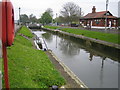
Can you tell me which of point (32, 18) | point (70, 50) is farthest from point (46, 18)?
point (70, 50)

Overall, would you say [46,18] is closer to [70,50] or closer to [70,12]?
[70,12]

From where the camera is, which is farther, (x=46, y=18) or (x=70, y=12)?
(x=46, y=18)

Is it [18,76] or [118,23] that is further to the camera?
[118,23]

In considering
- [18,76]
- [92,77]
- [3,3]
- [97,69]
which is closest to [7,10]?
[3,3]

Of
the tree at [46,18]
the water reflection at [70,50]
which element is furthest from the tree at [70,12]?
the water reflection at [70,50]

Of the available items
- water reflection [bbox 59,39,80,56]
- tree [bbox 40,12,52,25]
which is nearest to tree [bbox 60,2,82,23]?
tree [bbox 40,12,52,25]

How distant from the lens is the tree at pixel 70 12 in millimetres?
60562

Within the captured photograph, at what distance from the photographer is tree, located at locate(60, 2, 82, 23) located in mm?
60562

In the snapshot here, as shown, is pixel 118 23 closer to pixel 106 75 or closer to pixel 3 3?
pixel 106 75

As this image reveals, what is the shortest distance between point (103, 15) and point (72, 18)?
20921 millimetres

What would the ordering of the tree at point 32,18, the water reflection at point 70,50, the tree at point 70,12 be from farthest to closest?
the tree at point 32,18 < the tree at point 70,12 < the water reflection at point 70,50

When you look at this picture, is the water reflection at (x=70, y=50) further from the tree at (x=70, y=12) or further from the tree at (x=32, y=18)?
the tree at (x=32, y=18)

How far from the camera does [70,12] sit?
200ft

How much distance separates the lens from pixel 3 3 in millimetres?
2611
